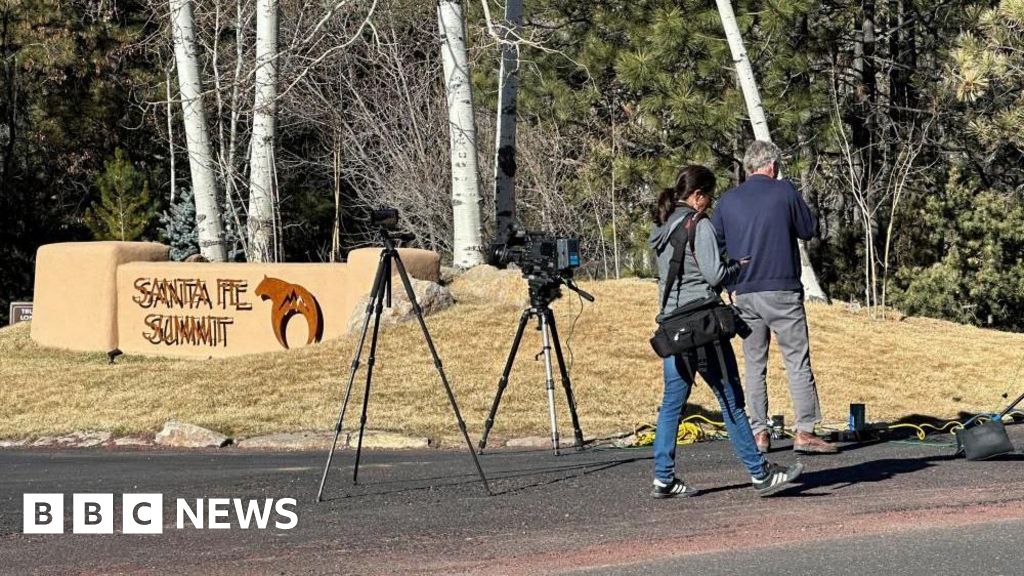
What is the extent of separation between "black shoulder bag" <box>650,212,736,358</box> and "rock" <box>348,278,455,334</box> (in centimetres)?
963

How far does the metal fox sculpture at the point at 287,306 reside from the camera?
1889 centimetres

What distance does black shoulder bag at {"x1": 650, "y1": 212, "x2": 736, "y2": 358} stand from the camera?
8391 mm

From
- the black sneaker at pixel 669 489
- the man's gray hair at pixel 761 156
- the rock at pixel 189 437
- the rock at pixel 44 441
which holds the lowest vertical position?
the rock at pixel 44 441

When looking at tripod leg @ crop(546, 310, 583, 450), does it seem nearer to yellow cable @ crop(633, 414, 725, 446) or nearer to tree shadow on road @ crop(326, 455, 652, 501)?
yellow cable @ crop(633, 414, 725, 446)

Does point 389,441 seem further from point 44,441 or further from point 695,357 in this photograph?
point 695,357

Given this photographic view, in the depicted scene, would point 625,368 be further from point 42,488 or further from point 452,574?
point 452,574

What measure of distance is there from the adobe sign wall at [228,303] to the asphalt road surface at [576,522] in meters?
7.56

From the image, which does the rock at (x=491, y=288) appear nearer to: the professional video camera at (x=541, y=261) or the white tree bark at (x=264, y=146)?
the white tree bark at (x=264, y=146)

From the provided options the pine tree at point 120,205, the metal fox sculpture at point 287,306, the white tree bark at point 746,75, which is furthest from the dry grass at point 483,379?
the pine tree at point 120,205

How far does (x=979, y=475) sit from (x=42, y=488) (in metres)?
6.33

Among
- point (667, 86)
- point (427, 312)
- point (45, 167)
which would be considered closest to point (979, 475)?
point (427, 312)

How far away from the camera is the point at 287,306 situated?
62.6 feet

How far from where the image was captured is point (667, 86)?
23344 millimetres

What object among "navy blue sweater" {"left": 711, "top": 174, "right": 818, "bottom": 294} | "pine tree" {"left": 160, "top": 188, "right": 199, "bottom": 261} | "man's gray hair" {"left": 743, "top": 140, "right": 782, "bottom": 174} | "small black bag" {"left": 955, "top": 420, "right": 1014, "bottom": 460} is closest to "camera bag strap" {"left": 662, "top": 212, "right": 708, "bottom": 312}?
"navy blue sweater" {"left": 711, "top": 174, "right": 818, "bottom": 294}
